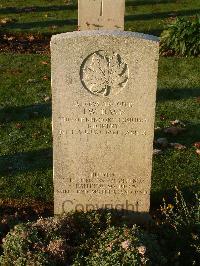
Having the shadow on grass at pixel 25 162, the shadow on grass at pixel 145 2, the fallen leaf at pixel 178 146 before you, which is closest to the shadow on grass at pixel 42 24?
the shadow on grass at pixel 145 2

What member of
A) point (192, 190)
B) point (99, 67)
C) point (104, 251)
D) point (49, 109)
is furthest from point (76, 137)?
point (49, 109)

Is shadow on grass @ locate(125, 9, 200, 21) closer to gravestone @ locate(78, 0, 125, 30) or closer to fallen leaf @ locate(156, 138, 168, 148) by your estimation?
gravestone @ locate(78, 0, 125, 30)

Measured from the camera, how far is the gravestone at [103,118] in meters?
5.05

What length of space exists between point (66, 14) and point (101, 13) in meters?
4.36

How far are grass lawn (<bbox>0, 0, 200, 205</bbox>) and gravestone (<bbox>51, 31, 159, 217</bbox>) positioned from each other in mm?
910

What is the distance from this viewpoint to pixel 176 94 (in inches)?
385

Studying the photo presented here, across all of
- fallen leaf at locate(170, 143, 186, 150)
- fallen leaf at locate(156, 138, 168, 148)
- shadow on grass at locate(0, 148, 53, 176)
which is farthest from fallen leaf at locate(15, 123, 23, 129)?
fallen leaf at locate(170, 143, 186, 150)

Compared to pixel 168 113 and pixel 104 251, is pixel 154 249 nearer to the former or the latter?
pixel 104 251

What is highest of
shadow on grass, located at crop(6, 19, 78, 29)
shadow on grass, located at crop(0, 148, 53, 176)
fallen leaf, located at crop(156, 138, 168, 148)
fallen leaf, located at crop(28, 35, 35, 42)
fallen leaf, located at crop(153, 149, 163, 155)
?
shadow on grass, located at crop(6, 19, 78, 29)

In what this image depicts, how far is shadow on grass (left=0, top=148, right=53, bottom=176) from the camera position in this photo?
7.34 meters

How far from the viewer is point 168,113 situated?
9.00 meters

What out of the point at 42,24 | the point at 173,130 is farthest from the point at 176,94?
the point at 42,24

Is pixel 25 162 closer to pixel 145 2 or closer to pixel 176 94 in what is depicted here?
pixel 176 94

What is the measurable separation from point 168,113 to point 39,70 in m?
3.33
